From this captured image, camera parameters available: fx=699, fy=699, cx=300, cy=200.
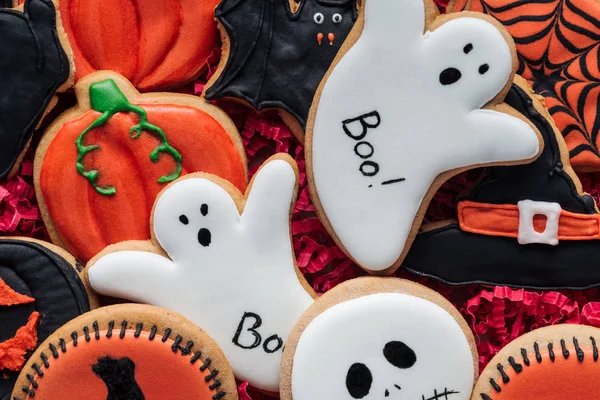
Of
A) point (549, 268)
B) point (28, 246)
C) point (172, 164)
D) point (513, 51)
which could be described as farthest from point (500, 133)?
point (28, 246)

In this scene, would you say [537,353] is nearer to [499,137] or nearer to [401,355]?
[401,355]

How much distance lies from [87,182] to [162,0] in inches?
13.1

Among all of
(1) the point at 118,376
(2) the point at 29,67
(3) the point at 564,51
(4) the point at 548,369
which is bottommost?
(1) the point at 118,376

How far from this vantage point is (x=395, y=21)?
1.09 meters

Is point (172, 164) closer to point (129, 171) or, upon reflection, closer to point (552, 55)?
point (129, 171)

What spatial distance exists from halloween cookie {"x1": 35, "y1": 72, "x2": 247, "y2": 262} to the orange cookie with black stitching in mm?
507

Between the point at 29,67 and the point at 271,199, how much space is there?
46 centimetres

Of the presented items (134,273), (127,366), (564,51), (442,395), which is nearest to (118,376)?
(127,366)

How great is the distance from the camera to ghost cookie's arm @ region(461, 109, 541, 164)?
3.54ft

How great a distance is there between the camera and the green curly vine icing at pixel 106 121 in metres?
1.15

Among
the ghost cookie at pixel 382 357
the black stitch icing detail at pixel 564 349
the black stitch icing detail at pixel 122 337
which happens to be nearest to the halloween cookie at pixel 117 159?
the black stitch icing detail at pixel 122 337

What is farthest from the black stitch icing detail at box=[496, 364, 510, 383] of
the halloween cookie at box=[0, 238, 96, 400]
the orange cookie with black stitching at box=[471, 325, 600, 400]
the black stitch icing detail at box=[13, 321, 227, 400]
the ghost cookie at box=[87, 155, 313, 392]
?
the halloween cookie at box=[0, 238, 96, 400]

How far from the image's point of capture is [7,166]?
46.3 inches

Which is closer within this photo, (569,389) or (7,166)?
(569,389)
